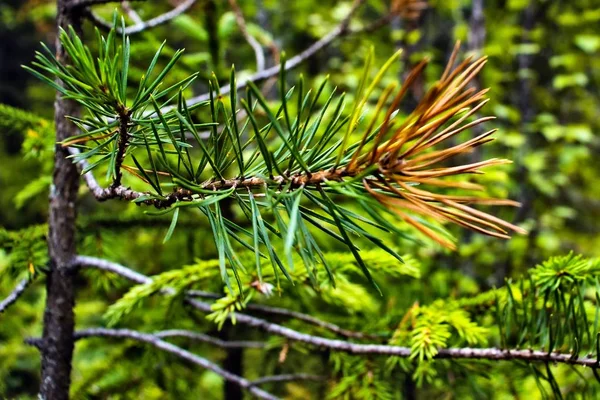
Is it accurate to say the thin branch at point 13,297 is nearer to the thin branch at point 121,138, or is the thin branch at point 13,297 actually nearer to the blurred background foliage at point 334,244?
the blurred background foliage at point 334,244

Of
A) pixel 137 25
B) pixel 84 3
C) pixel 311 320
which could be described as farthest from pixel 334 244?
pixel 84 3

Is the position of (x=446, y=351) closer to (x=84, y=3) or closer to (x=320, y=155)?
(x=320, y=155)

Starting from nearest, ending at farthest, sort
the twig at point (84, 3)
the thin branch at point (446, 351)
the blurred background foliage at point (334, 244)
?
the thin branch at point (446, 351)
the twig at point (84, 3)
the blurred background foliage at point (334, 244)

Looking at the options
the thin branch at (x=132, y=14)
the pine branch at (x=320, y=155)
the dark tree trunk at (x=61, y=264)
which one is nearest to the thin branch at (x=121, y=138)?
the pine branch at (x=320, y=155)

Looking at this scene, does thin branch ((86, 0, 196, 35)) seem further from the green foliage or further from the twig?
the green foliage

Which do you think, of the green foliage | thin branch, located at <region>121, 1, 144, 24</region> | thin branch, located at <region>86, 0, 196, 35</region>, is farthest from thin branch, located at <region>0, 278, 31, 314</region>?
thin branch, located at <region>121, 1, 144, 24</region>

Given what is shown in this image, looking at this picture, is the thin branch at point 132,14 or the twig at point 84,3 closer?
the twig at point 84,3
